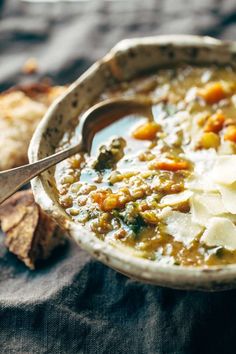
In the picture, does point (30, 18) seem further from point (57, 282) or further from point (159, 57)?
point (57, 282)

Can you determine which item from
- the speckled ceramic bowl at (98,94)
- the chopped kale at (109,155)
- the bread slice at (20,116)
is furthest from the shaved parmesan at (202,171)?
the bread slice at (20,116)

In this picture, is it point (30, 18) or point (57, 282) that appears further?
point (30, 18)

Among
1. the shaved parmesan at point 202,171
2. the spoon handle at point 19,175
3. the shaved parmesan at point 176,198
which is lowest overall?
the shaved parmesan at point 176,198

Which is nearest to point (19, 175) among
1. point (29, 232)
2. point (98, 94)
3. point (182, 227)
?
point (29, 232)

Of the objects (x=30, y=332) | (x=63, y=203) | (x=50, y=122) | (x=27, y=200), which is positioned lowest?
(x=30, y=332)

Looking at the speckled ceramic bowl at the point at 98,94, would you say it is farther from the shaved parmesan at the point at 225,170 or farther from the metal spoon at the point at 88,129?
the shaved parmesan at the point at 225,170

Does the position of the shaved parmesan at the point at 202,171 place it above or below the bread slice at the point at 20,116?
above

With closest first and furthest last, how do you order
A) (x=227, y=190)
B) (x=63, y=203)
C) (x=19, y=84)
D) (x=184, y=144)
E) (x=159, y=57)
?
(x=227, y=190)
(x=63, y=203)
(x=184, y=144)
(x=159, y=57)
(x=19, y=84)

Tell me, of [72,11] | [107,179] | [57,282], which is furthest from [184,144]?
[72,11]
